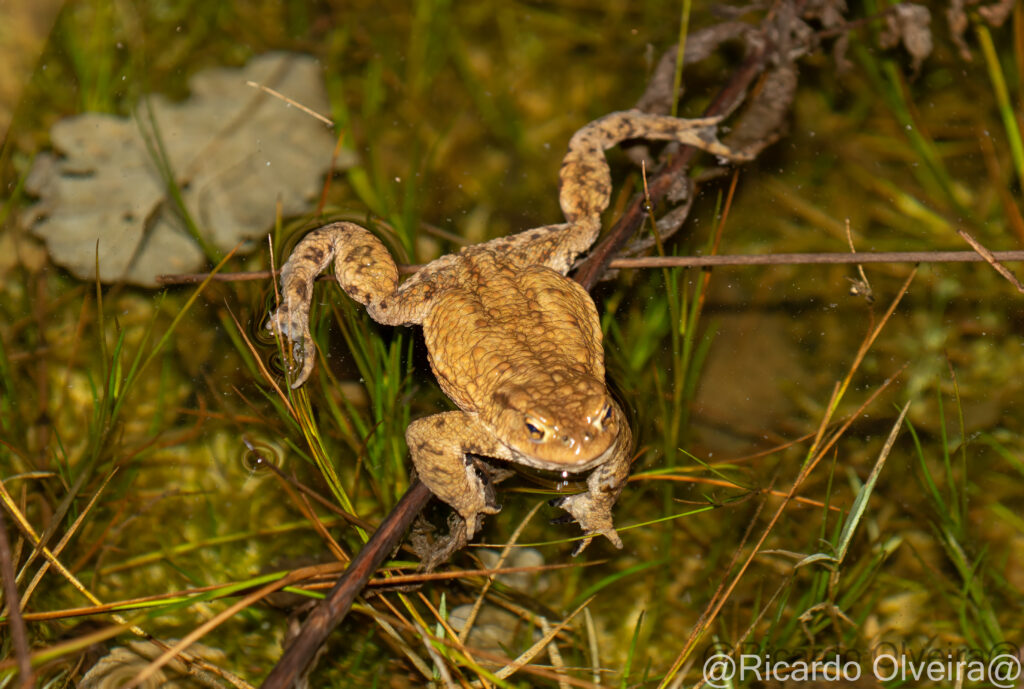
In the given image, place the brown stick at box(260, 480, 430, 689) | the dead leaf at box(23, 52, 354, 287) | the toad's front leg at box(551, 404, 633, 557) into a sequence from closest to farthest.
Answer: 1. the brown stick at box(260, 480, 430, 689)
2. the toad's front leg at box(551, 404, 633, 557)
3. the dead leaf at box(23, 52, 354, 287)

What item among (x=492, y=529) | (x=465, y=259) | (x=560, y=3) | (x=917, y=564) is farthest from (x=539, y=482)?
(x=560, y=3)

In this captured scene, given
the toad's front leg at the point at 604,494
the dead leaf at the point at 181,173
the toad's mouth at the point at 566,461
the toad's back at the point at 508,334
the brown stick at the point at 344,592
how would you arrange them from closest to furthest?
the brown stick at the point at 344,592
the toad's mouth at the point at 566,461
the toad's back at the point at 508,334
the toad's front leg at the point at 604,494
the dead leaf at the point at 181,173

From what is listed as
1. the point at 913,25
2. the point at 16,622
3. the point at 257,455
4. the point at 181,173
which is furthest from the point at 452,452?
the point at 913,25

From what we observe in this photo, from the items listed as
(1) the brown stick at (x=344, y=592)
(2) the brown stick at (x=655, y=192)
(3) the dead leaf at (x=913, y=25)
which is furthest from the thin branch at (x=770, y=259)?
(3) the dead leaf at (x=913, y=25)

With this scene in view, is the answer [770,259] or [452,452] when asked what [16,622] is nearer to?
[452,452]

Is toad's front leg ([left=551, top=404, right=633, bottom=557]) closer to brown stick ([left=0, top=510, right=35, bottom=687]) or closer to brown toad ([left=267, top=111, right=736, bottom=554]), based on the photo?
brown toad ([left=267, top=111, right=736, bottom=554])

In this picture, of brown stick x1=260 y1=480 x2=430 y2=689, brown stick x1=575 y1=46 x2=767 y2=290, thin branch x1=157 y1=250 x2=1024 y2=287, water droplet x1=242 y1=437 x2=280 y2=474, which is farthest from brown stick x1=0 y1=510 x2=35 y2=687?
brown stick x1=575 y1=46 x2=767 y2=290

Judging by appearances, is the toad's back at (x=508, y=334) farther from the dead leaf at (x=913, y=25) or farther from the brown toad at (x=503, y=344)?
the dead leaf at (x=913, y=25)
